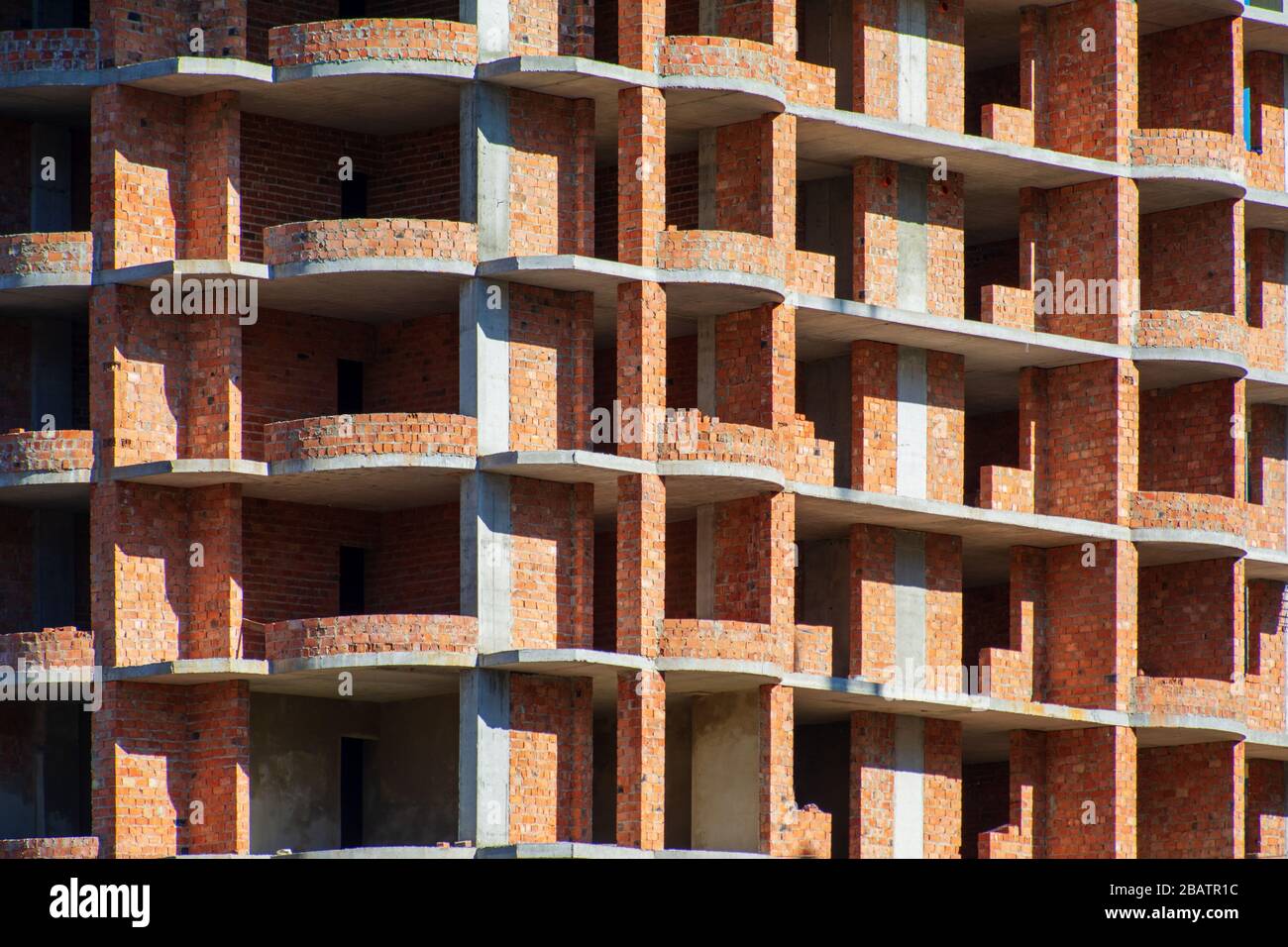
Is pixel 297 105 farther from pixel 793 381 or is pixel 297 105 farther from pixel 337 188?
pixel 793 381

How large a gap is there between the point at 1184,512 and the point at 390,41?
1930 cm

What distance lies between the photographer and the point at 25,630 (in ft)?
210

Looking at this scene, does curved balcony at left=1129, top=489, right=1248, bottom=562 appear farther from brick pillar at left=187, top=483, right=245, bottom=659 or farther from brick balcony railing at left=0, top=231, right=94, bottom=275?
brick balcony railing at left=0, top=231, right=94, bottom=275

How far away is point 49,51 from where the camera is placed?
62906mm

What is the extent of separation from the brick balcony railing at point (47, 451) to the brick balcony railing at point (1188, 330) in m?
21.6

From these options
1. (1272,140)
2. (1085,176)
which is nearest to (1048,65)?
(1085,176)

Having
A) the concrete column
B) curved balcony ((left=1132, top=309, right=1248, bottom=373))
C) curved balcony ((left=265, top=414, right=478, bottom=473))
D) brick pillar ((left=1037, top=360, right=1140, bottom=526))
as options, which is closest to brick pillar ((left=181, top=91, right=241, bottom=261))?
curved balcony ((left=265, top=414, right=478, bottom=473))

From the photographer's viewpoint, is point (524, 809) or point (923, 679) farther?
point (923, 679)

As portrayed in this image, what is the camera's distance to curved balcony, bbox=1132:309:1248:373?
68.9 meters

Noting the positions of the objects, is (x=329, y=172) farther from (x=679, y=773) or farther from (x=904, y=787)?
(x=904, y=787)

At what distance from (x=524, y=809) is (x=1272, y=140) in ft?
83.0

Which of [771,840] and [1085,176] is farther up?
[1085,176]

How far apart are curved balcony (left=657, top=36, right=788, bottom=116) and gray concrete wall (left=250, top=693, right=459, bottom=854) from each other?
12069 mm

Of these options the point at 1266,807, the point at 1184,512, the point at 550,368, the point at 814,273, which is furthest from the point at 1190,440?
the point at 550,368
